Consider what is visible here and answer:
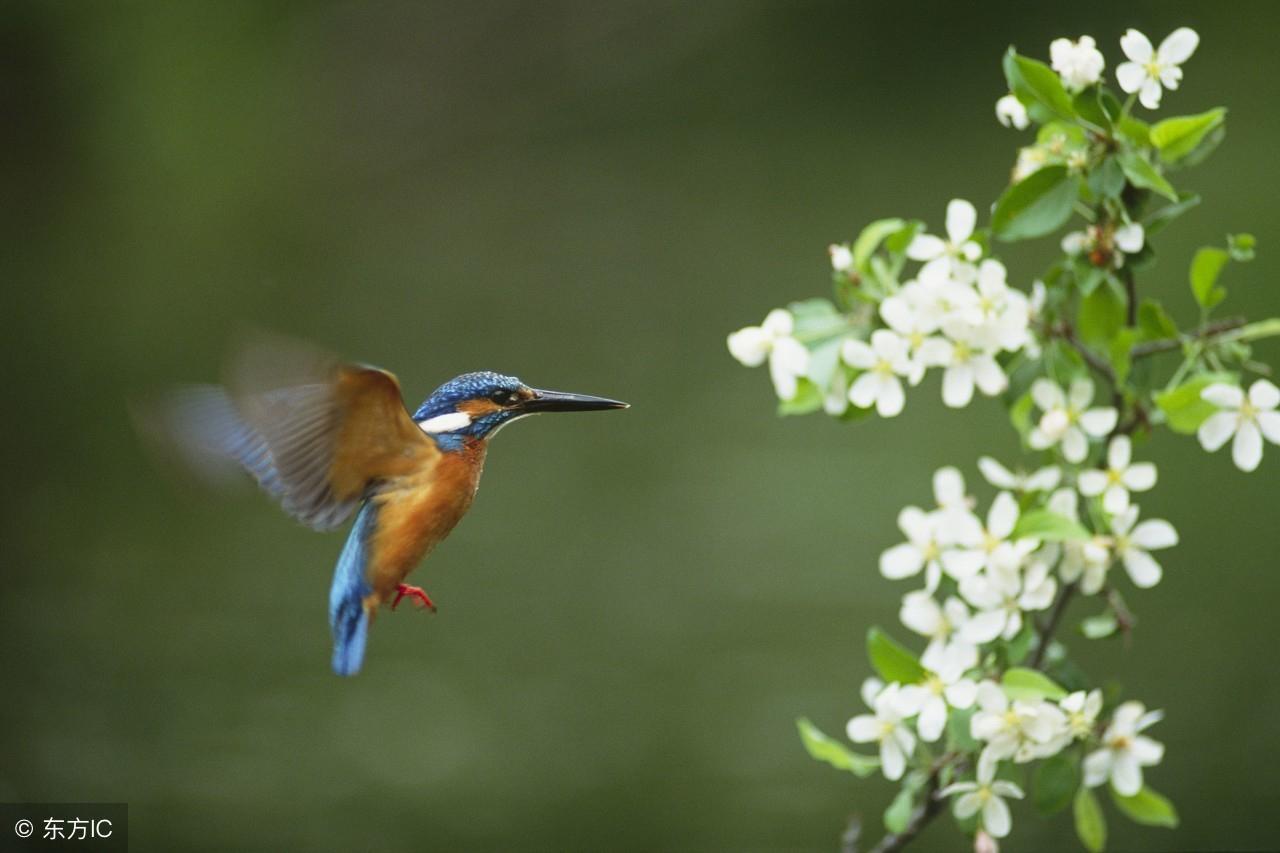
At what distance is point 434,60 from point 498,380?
7685 millimetres

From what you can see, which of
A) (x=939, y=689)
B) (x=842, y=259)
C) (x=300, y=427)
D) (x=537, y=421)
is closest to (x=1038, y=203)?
(x=842, y=259)

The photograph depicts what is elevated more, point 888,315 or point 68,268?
point 68,268

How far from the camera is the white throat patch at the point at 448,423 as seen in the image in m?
1.12

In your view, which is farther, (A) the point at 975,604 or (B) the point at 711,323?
(B) the point at 711,323

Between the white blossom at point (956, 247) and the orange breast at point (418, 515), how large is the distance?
38cm

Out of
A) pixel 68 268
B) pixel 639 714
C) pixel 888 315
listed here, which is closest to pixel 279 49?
pixel 68 268

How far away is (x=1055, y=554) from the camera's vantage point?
3.96 feet

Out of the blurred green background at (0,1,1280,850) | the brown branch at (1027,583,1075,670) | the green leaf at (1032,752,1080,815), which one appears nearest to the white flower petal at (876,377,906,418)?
the brown branch at (1027,583,1075,670)

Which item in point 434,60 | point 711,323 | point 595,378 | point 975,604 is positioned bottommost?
point 975,604

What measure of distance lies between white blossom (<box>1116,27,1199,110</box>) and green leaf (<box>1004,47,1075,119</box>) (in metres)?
0.04

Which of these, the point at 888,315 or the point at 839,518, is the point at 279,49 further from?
the point at 888,315

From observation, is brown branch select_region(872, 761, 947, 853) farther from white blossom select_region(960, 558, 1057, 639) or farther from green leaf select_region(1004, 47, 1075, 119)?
green leaf select_region(1004, 47, 1075, 119)

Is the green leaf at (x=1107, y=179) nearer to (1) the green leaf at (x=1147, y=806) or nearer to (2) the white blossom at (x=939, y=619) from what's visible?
(2) the white blossom at (x=939, y=619)

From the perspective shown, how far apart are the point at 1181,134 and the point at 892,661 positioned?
46cm
